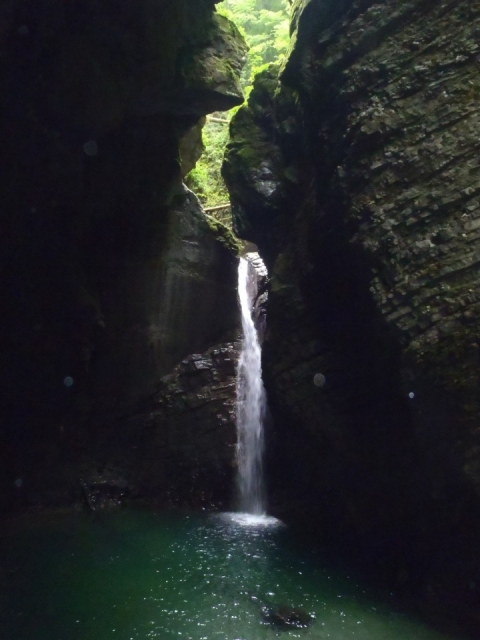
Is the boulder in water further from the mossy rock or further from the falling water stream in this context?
the mossy rock

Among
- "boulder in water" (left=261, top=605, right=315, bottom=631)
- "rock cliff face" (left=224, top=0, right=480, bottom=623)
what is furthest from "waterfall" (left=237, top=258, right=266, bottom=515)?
"boulder in water" (left=261, top=605, right=315, bottom=631)

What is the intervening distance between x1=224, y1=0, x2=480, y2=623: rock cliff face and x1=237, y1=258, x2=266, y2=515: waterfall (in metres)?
1.32

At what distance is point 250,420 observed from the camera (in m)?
11.8

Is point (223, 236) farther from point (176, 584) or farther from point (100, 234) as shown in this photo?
point (176, 584)

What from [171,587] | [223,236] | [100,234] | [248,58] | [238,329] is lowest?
[171,587]

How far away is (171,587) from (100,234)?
6.91 meters

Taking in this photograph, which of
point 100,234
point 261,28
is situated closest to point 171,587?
point 100,234

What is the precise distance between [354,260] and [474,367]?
237cm

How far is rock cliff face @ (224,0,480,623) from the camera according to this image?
19.7 feet

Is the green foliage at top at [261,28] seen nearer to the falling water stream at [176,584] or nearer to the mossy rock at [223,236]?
the mossy rock at [223,236]

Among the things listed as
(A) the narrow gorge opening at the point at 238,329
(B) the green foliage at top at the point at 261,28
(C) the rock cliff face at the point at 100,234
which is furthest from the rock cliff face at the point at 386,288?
(B) the green foliage at top at the point at 261,28

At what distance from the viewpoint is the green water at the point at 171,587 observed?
564cm

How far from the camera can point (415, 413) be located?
20.7 feet

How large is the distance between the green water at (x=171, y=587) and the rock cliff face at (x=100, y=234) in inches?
89.1
